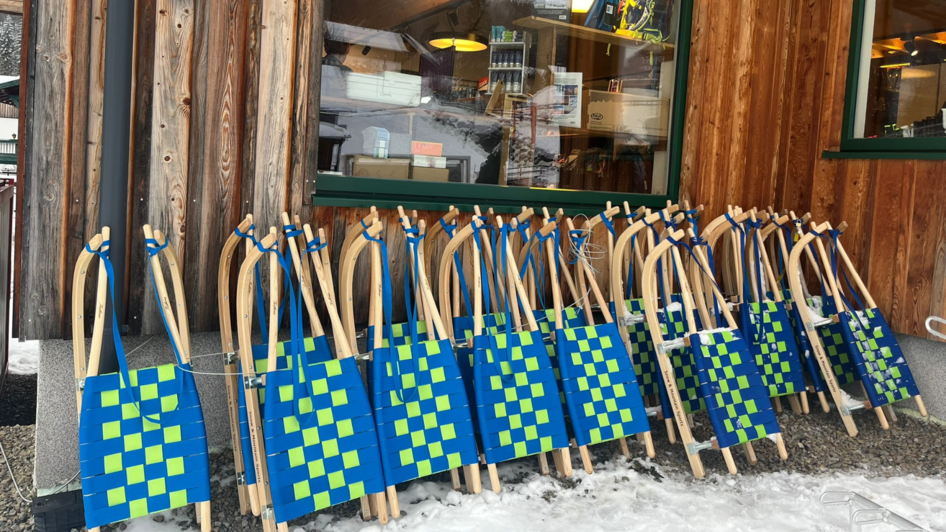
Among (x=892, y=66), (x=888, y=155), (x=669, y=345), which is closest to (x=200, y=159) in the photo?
(x=669, y=345)

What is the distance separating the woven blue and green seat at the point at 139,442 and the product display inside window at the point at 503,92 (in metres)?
1.27

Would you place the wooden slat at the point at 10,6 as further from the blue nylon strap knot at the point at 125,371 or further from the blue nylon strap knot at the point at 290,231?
the blue nylon strap knot at the point at 290,231

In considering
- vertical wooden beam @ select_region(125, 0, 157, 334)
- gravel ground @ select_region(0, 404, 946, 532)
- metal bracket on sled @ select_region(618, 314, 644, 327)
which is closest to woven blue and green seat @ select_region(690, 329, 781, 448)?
gravel ground @ select_region(0, 404, 946, 532)

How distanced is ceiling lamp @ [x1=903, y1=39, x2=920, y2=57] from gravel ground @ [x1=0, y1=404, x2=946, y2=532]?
2.19 metres

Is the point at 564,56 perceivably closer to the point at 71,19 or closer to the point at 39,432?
the point at 71,19

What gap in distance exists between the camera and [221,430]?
124 inches

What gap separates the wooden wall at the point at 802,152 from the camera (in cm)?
395

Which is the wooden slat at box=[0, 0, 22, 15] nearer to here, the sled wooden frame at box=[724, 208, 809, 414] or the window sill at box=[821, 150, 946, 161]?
the sled wooden frame at box=[724, 208, 809, 414]

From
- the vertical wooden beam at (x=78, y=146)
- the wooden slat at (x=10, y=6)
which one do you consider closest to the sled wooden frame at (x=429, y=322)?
the vertical wooden beam at (x=78, y=146)

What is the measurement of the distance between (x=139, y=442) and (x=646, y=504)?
1.89 m

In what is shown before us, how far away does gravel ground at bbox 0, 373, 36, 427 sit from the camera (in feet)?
13.0

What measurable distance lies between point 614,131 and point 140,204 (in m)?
2.69

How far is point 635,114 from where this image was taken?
169 inches

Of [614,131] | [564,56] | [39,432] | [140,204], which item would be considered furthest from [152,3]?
[614,131]
